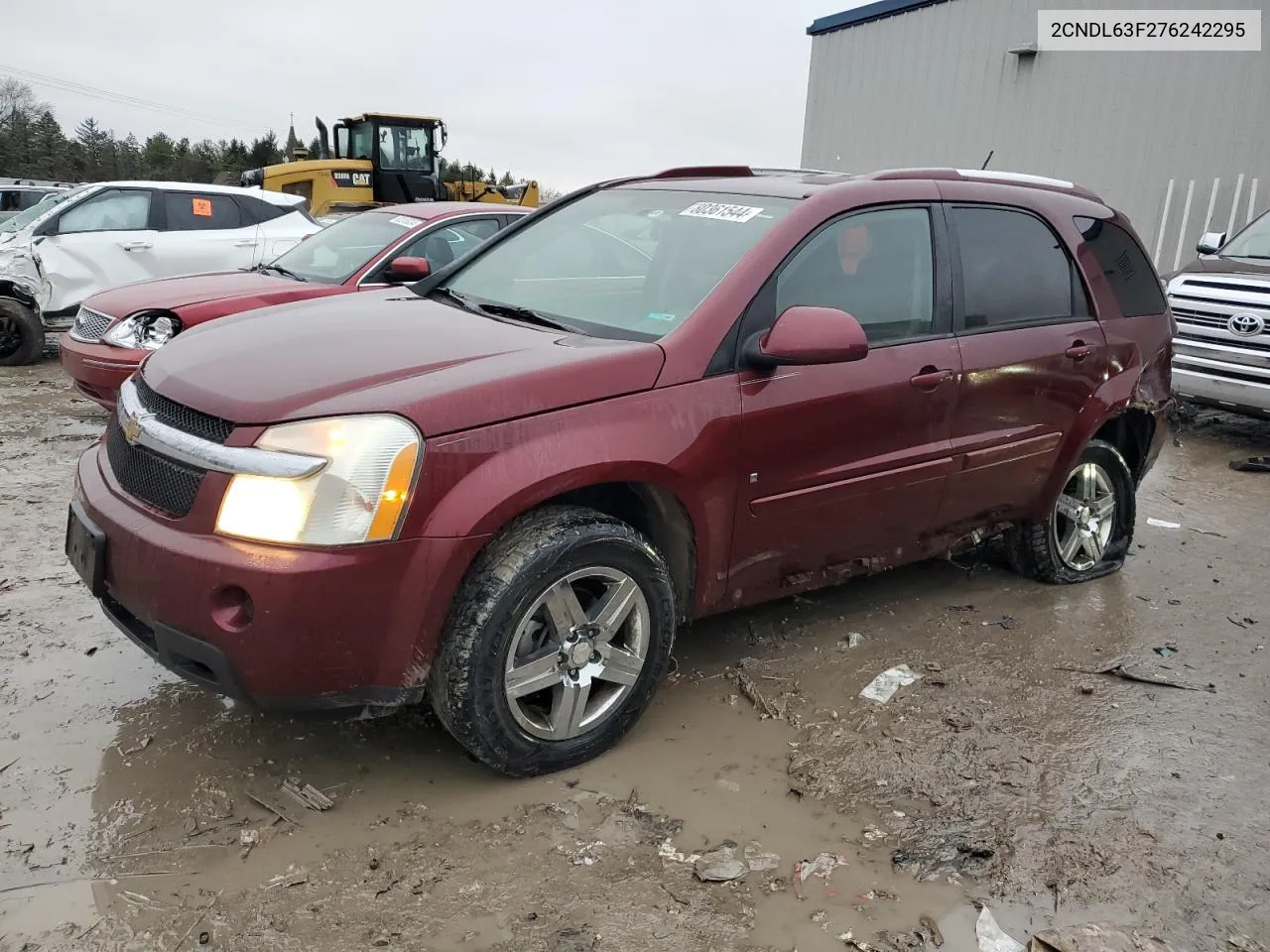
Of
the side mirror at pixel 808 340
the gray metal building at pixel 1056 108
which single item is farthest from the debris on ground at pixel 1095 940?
the gray metal building at pixel 1056 108

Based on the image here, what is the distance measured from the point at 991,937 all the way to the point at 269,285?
5709mm

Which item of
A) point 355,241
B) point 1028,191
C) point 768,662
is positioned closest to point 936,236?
point 1028,191

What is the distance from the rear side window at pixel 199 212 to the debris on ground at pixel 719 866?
29.7 ft

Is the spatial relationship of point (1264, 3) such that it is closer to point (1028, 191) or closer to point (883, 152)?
point (883, 152)

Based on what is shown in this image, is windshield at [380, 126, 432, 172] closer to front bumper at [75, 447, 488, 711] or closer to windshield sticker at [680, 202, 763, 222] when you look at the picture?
windshield sticker at [680, 202, 763, 222]

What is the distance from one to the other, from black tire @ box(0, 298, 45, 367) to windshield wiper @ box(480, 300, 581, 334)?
306 inches

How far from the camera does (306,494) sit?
243cm

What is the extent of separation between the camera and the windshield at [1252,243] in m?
8.26

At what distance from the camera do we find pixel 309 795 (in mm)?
2768

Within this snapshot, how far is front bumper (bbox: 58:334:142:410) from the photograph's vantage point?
6000 millimetres

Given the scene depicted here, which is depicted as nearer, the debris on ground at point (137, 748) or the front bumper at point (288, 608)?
the front bumper at point (288, 608)

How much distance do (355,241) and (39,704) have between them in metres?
4.54

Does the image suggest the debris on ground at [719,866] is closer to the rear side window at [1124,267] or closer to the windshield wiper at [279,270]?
the rear side window at [1124,267]

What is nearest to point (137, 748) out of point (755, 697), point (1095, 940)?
point (755, 697)
